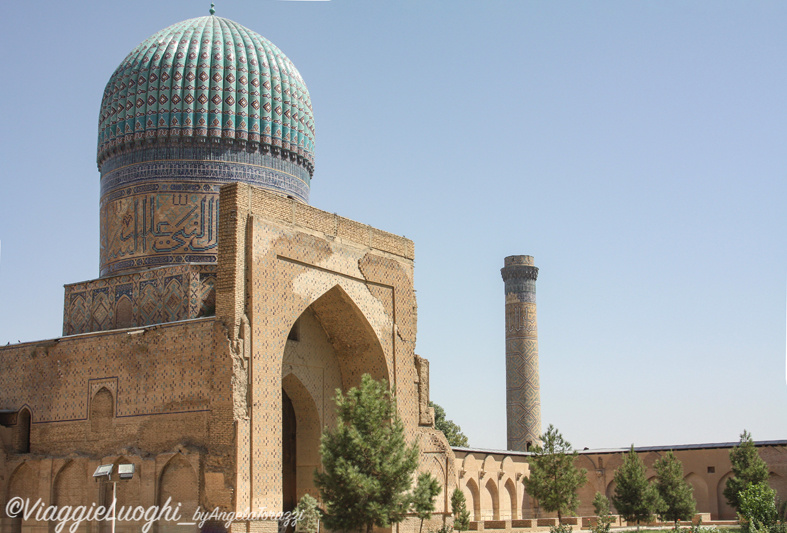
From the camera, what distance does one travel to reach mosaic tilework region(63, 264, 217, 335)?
517 inches

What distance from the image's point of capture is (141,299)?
13.6m

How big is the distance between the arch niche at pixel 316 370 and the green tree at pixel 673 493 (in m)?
8.75

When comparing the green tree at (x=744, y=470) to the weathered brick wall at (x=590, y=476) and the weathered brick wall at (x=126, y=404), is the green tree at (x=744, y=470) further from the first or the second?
the weathered brick wall at (x=126, y=404)

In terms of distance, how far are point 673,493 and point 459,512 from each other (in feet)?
15.7

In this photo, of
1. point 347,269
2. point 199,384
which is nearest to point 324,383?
point 347,269

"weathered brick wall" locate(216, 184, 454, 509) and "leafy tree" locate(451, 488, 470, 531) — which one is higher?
"weathered brick wall" locate(216, 184, 454, 509)

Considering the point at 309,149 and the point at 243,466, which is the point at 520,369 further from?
the point at 243,466

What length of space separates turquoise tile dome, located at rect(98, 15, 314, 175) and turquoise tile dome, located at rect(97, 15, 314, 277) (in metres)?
0.02

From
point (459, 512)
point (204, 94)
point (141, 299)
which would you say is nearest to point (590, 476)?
point (459, 512)

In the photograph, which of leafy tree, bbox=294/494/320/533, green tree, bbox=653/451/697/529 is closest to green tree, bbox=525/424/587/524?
green tree, bbox=653/451/697/529

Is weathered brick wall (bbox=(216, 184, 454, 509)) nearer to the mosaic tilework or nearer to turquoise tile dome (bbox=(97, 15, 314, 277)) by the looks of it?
the mosaic tilework

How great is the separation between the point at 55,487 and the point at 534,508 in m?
16.0

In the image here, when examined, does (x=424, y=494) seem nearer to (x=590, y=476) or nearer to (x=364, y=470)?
(x=364, y=470)

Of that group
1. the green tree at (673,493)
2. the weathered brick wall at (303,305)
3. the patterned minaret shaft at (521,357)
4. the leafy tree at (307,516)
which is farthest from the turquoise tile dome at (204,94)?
the patterned minaret shaft at (521,357)
